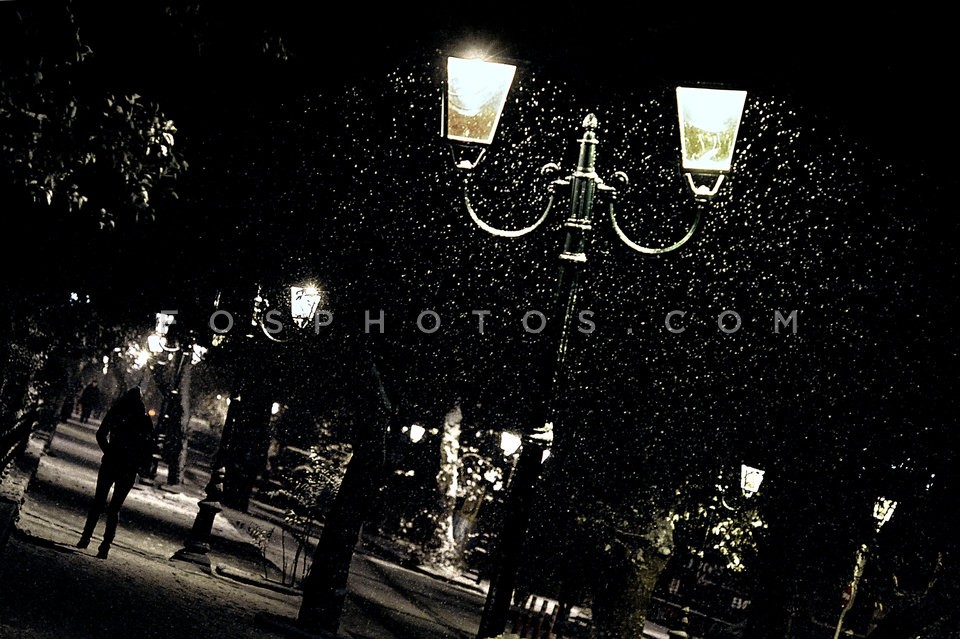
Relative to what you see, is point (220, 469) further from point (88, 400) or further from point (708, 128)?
point (88, 400)

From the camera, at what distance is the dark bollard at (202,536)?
13.1 m

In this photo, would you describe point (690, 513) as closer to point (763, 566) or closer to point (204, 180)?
point (763, 566)

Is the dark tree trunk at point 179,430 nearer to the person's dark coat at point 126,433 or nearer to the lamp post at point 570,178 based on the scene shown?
the person's dark coat at point 126,433

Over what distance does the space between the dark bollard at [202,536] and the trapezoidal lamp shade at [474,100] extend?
8.32 m

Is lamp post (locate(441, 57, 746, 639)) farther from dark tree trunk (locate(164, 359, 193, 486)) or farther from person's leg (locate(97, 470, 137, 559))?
dark tree trunk (locate(164, 359, 193, 486))

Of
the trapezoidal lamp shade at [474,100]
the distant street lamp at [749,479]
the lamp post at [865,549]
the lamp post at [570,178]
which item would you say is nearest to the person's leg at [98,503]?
the lamp post at [570,178]

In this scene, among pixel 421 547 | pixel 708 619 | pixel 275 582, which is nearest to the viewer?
pixel 275 582

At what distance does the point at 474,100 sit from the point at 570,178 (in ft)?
3.62

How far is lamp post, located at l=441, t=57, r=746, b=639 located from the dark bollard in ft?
23.0

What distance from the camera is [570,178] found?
310 inches

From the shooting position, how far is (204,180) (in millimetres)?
14523

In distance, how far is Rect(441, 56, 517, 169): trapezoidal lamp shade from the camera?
7.35m

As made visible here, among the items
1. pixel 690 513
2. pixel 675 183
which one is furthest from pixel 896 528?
pixel 675 183

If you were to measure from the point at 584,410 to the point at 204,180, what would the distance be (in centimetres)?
803
